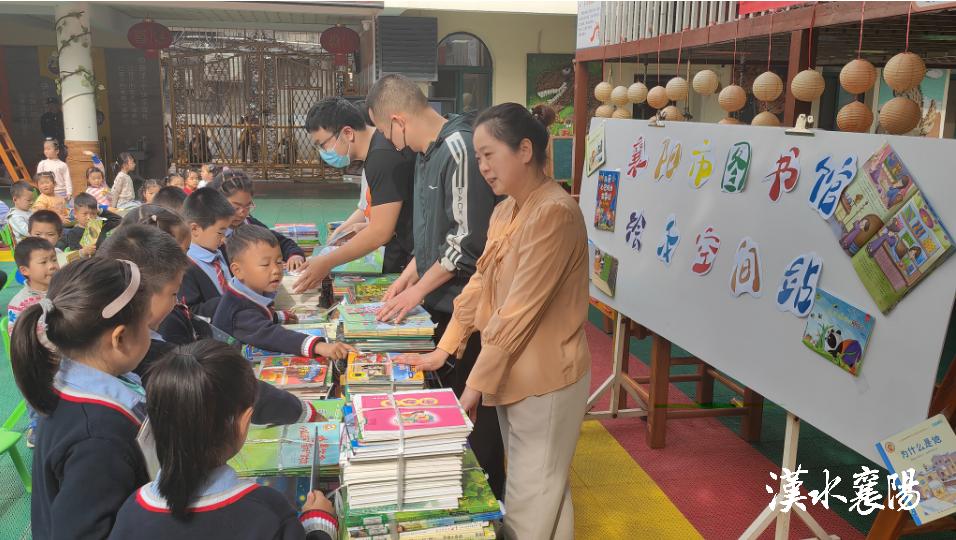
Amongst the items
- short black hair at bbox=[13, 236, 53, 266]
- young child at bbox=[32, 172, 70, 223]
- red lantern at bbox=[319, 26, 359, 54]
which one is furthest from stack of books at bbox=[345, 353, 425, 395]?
red lantern at bbox=[319, 26, 359, 54]

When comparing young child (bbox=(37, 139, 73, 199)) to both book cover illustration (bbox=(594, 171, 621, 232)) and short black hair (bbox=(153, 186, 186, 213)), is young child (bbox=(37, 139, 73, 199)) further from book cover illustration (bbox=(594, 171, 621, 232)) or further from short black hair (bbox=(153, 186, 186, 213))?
book cover illustration (bbox=(594, 171, 621, 232))

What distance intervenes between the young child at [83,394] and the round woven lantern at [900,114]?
7.60 feet

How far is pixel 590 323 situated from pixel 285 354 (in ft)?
13.0

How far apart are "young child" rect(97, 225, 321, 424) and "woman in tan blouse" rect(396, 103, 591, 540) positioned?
507 millimetres

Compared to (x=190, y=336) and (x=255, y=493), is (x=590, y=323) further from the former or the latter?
(x=255, y=493)

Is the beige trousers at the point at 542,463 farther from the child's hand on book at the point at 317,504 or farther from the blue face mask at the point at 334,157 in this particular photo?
the blue face mask at the point at 334,157

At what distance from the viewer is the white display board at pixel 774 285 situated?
6.64 feet

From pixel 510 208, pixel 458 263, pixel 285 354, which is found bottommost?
pixel 285 354

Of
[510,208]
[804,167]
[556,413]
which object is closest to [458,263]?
[510,208]

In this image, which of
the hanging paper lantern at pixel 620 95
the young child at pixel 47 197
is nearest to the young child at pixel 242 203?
the hanging paper lantern at pixel 620 95

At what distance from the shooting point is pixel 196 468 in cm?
133

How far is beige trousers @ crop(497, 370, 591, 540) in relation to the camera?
2125mm

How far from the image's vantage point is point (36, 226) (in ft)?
17.6

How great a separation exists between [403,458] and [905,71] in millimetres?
2020
